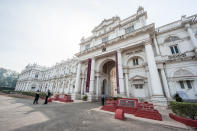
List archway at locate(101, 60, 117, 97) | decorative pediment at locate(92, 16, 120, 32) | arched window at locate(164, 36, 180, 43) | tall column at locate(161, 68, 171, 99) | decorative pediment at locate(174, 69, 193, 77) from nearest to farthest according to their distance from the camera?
decorative pediment at locate(174, 69, 193, 77) → tall column at locate(161, 68, 171, 99) → arched window at locate(164, 36, 180, 43) → decorative pediment at locate(92, 16, 120, 32) → archway at locate(101, 60, 117, 97)

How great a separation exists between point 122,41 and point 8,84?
9370 centimetres

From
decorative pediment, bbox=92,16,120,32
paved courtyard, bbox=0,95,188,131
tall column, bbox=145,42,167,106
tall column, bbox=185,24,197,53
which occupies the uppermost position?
decorative pediment, bbox=92,16,120,32

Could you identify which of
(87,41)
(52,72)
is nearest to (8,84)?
(52,72)

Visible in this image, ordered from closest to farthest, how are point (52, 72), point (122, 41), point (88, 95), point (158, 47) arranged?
1. point (158, 47)
2. point (122, 41)
3. point (88, 95)
4. point (52, 72)

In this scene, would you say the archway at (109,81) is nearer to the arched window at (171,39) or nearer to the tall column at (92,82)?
the tall column at (92,82)

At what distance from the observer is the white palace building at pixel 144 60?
1013 cm

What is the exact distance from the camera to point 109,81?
1977 centimetres

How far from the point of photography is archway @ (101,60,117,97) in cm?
1867

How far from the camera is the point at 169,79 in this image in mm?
10828

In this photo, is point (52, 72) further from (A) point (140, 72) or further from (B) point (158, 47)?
(B) point (158, 47)

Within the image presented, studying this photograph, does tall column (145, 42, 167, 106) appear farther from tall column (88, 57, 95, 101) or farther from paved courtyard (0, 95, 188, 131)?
tall column (88, 57, 95, 101)

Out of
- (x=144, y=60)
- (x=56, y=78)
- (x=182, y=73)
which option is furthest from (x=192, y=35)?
(x=56, y=78)

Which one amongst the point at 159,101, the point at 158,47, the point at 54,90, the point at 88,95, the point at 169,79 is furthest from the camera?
the point at 54,90

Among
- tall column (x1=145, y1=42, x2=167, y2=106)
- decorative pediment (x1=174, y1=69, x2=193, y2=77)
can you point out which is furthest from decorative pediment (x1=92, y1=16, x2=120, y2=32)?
decorative pediment (x1=174, y1=69, x2=193, y2=77)
